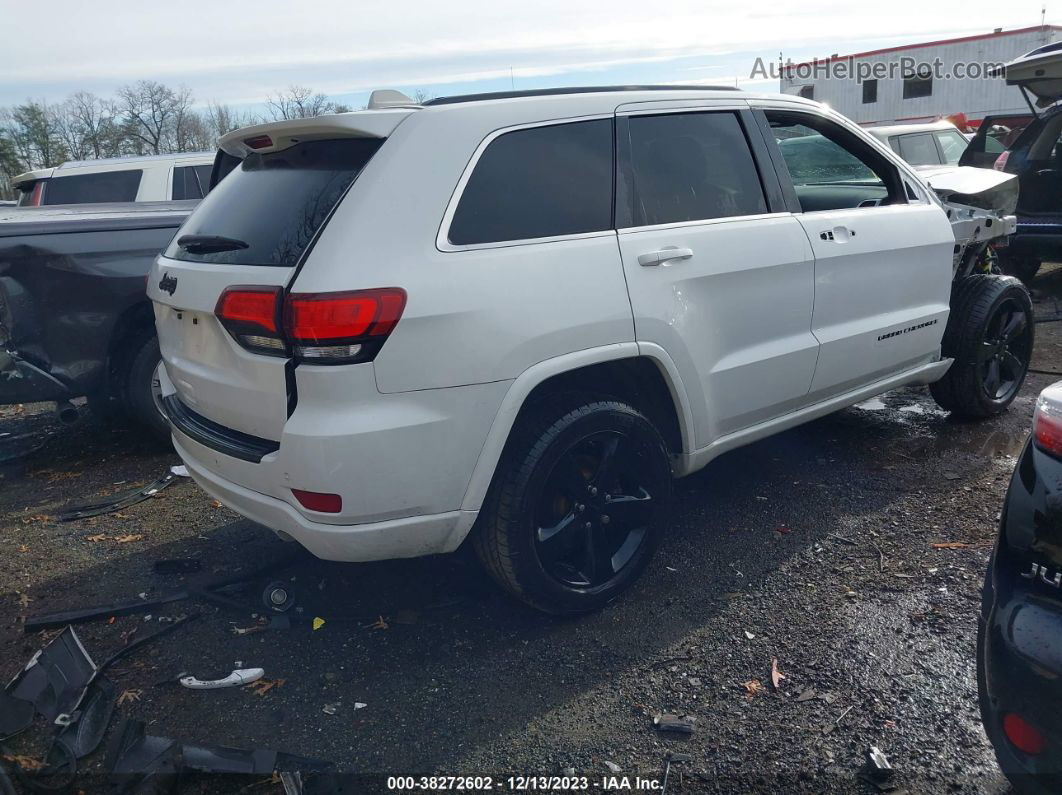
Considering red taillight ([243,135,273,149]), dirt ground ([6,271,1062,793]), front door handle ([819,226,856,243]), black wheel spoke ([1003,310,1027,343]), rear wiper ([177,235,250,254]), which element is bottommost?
dirt ground ([6,271,1062,793])

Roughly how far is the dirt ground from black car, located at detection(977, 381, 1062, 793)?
451mm

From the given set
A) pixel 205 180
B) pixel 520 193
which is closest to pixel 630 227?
pixel 520 193

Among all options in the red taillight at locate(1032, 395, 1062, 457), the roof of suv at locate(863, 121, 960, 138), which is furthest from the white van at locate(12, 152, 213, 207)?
the red taillight at locate(1032, 395, 1062, 457)

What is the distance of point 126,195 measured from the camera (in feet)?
28.0

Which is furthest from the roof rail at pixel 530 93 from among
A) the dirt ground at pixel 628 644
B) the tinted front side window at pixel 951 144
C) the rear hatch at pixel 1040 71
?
the tinted front side window at pixel 951 144

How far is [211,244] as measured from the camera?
3051 millimetres

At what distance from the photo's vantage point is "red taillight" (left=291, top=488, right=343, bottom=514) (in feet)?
8.71

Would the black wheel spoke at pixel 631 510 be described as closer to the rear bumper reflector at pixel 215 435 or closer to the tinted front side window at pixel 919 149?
the rear bumper reflector at pixel 215 435

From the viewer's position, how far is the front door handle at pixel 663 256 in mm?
3161

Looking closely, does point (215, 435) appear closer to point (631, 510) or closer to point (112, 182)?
point (631, 510)

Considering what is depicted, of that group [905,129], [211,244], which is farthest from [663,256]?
[905,129]

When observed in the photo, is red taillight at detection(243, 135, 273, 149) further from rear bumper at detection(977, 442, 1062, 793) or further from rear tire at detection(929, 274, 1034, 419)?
rear tire at detection(929, 274, 1034, 419)

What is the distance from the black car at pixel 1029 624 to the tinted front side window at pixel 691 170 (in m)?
1.63

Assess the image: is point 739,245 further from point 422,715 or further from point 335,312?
point 422,715
